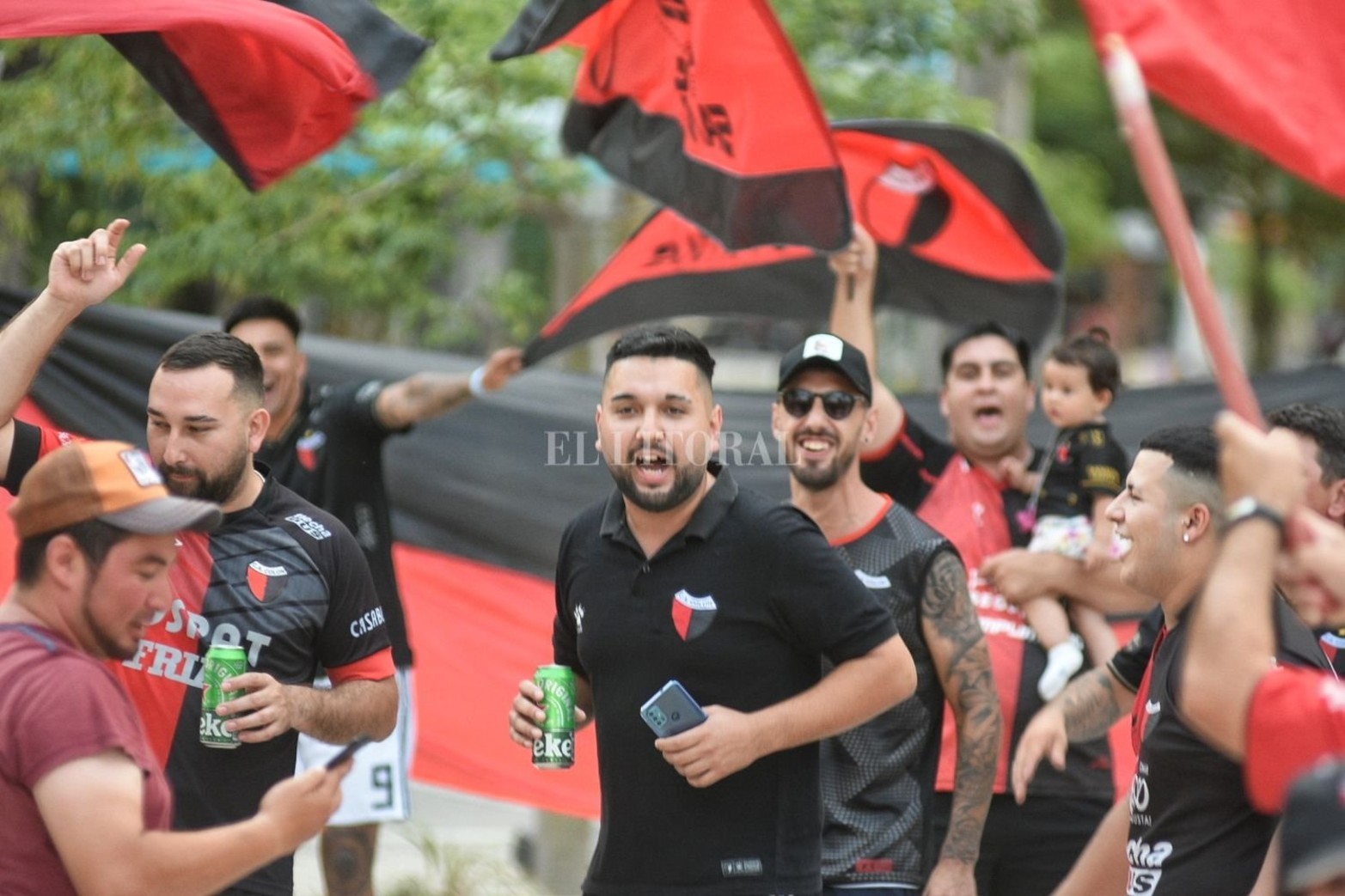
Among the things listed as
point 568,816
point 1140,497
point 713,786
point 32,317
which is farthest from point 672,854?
point 568,816

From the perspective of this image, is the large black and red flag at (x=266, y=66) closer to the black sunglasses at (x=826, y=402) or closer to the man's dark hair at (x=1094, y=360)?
the black sunglasses at (x=826, y=402)

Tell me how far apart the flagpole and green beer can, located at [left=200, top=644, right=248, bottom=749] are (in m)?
2.46

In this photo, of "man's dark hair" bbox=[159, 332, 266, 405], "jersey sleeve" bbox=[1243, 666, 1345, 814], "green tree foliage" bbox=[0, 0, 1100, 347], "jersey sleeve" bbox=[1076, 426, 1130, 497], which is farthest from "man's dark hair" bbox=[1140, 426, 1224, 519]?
"green tree foliage" bbox=[0, 0, 1100, 347]

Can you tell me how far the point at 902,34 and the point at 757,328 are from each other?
12.6m

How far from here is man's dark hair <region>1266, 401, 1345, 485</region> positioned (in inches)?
195

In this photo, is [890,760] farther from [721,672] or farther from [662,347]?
[662,347]

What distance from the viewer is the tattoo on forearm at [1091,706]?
5.39 meters

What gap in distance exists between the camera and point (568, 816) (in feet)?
28.8

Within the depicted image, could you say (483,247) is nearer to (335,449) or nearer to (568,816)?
(568,816)

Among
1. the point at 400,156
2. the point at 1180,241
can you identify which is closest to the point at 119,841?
the point at 1180,241

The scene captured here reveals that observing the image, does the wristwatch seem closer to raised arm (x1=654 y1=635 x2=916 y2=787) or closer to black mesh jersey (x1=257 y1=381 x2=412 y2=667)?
raised arm (x1=654 y1=635 x2=916 y2=787)

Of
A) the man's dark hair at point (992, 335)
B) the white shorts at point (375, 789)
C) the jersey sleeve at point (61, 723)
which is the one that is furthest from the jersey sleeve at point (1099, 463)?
the jersey sleeve at point (61, 723)

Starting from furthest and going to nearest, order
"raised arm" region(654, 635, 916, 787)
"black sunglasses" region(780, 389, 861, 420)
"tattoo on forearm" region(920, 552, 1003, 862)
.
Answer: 1. "black sunglasses" region(780, 389, 861, 420)
2. "tattoo on forearm" region(920, 552, 1003, 862)
3. "raised arm" region(654, 635, 916, 787)

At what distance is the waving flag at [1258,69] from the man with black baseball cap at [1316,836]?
84.3 inches
